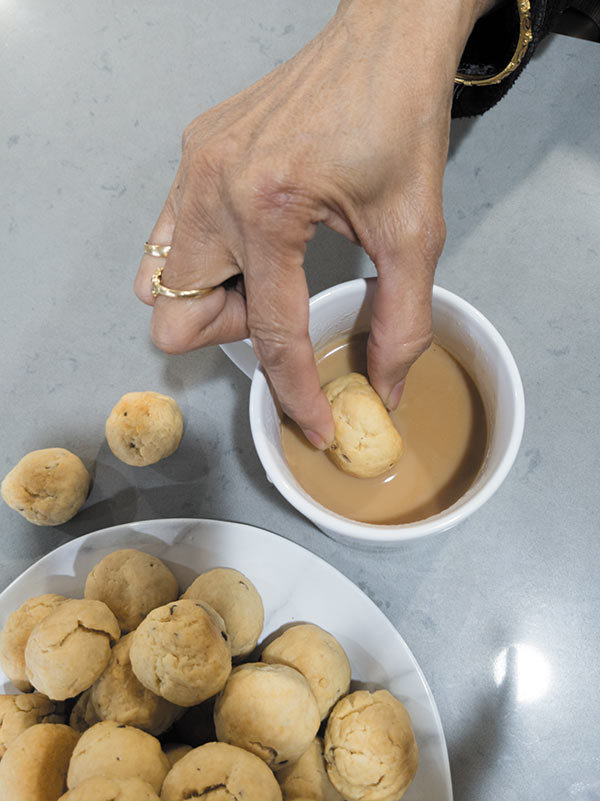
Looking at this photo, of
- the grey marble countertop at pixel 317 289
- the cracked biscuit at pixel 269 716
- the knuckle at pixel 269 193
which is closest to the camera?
the knuckle at pixel 269 193

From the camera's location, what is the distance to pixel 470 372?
25.1 inches

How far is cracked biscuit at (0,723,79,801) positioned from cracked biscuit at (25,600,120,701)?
36 mm

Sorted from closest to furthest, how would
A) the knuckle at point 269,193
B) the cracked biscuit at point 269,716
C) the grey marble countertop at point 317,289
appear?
the knuckle at point 269,193 → the cracked biscuit at point 269,716 → the grey marble countertop at point 317,289

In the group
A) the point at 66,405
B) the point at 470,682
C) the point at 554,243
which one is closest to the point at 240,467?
the point at 66,405

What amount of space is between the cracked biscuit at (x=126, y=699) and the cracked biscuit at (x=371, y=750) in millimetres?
165

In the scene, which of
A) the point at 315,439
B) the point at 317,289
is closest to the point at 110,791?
the point at 315,439

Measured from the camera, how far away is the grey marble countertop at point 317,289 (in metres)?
0.71

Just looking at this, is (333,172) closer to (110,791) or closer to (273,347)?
(273,347)

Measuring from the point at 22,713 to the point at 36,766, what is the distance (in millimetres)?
75

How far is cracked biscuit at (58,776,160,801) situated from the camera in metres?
0.50

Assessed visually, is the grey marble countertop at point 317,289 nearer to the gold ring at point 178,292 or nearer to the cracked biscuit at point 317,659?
the cracked biscuit at point 317,659

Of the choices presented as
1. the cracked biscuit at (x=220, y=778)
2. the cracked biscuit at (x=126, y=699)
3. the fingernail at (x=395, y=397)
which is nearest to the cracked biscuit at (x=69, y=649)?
the cracked biscuit at (x=126, y=699)

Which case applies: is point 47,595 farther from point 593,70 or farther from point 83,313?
point 593,70

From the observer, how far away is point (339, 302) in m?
0.60
